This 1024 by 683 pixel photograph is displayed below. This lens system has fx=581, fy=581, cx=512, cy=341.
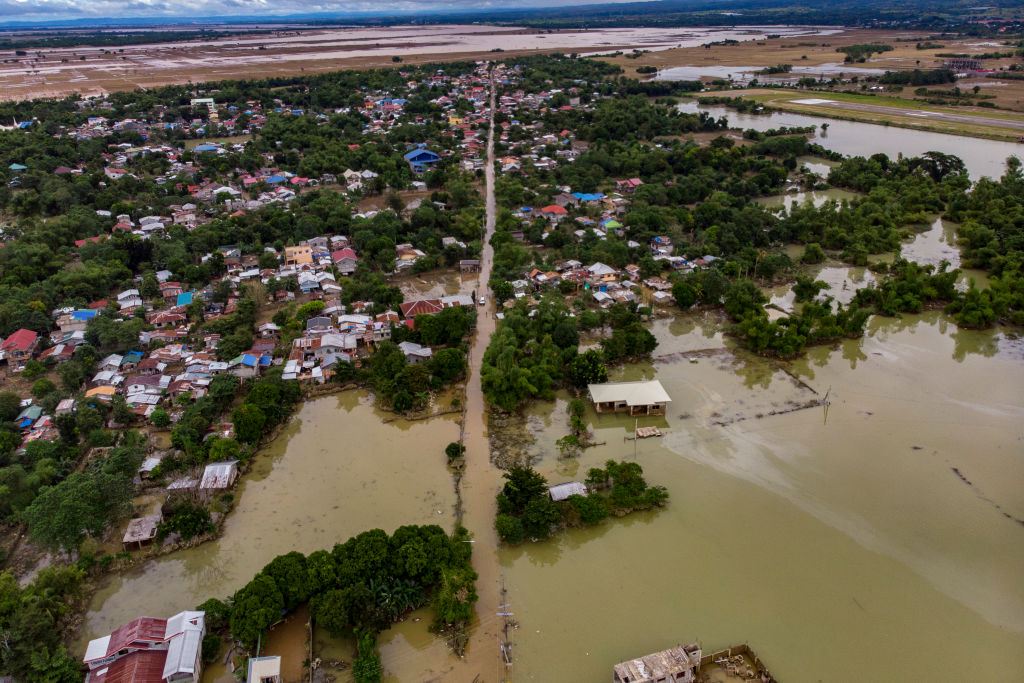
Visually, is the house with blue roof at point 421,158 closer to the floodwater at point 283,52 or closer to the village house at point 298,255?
the village house at point 298,255

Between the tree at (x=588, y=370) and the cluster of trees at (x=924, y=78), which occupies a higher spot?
the cluster of trees at (x=924, y=78)

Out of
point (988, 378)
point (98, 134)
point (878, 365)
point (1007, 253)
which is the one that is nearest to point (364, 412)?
point (878, 365)

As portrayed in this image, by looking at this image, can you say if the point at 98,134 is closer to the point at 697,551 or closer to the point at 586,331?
the point at 586,331

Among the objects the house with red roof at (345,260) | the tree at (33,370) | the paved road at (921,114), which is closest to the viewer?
the tree at (33,370)

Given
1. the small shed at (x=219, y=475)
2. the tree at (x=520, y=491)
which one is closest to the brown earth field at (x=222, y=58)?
the small shed at (x=219, y=475)

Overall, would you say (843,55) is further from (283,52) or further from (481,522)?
(481,522)

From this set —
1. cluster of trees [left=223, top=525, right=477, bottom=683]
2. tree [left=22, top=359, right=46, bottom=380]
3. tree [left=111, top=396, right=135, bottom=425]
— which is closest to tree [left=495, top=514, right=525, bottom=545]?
cluster of trees [left=223, top=525, right=477, bottom=683]

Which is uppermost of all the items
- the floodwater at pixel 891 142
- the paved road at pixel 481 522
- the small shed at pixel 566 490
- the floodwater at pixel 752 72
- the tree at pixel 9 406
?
the floodwater at pixel 752 72
